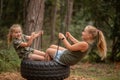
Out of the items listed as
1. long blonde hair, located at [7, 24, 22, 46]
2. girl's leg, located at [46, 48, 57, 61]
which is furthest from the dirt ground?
girl's leg, located at [46, 48, 57, 61]

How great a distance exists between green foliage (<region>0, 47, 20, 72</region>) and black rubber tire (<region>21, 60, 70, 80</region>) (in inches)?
117

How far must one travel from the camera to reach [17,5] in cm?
2394

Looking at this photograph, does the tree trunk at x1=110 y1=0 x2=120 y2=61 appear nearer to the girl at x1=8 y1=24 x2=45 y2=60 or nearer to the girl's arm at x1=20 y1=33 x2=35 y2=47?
the girl at x1=8 y1=24 x2=45 y2=60

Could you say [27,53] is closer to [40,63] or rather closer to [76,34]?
[40,63]

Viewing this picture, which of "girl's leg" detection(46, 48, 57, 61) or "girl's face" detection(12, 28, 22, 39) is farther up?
"girl's face" detection(12, 28, 22, 39)

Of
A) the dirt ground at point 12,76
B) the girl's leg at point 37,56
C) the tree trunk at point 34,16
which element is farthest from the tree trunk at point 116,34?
the girl's leg at point 37,56

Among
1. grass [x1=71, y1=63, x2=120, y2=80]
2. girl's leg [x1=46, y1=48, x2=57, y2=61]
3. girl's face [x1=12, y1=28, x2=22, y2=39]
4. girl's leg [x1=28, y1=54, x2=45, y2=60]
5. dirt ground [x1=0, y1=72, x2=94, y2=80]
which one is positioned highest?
girl's face [x1=12, y1=28, x2=22, y2=39]

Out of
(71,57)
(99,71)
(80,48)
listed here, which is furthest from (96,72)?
(80,48)

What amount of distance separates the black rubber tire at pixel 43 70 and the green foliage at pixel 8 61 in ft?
9.73

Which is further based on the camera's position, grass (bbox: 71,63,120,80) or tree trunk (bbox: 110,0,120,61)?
tree trunk (bbox: 110,0,120,61)

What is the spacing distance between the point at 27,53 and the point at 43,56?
37 cm

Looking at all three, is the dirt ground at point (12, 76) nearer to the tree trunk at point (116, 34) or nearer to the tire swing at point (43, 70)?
the tire swing at point (43, 70)

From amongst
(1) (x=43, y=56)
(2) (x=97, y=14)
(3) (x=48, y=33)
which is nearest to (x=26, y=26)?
(1) (x=43, y=56)

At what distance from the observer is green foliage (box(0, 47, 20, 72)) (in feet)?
30.5
